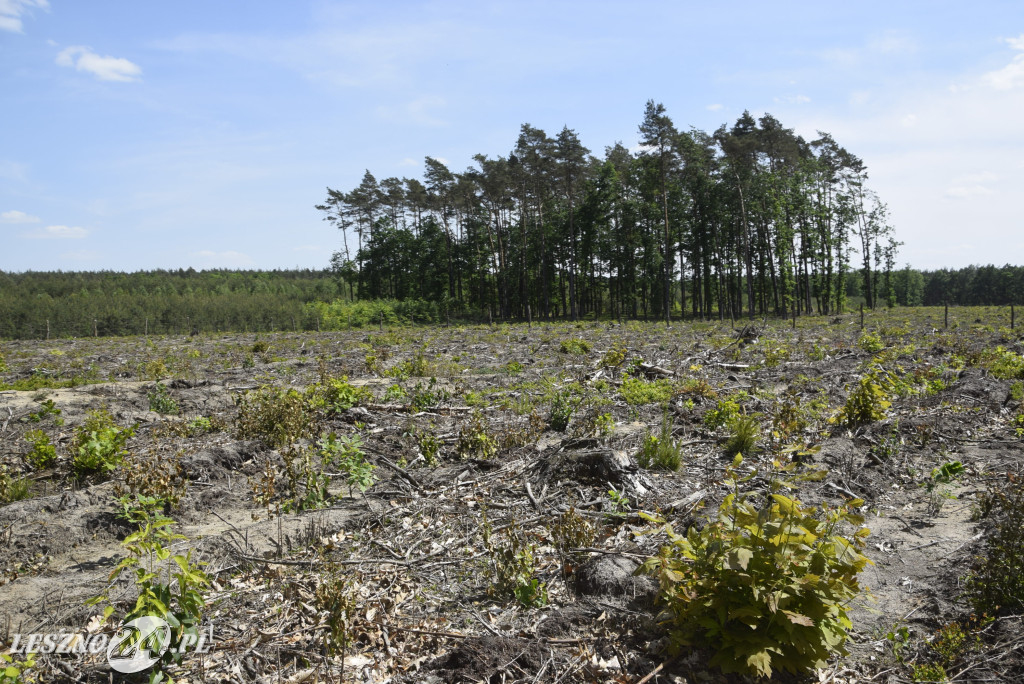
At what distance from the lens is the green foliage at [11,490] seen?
5707 millimetres

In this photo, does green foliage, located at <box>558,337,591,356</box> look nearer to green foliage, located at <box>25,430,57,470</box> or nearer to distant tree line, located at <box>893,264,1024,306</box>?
green foliage, located at <box>25,430,57,470</box>

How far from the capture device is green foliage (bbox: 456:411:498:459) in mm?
7160

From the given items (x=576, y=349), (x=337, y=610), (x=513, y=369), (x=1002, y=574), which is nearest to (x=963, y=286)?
(x=576, y=349)

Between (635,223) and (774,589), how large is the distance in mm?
48140

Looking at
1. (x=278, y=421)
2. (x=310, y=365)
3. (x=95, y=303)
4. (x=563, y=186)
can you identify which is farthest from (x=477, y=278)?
(x=278, y=421)

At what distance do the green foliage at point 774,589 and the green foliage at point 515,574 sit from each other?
1.16 meters

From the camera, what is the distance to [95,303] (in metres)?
47.9

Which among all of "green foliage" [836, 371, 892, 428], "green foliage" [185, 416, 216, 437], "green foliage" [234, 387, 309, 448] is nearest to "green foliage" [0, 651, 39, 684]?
"green foliage" [234, 387, 309, 448]

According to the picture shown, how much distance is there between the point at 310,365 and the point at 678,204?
38290 millimetres

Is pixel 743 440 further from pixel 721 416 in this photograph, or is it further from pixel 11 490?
pixel 11 490

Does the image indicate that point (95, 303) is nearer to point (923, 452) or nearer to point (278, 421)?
point (278, 421)

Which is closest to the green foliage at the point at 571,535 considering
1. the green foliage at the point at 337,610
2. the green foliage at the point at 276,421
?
the green foliage at the point at 337,610

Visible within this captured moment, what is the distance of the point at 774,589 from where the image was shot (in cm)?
296

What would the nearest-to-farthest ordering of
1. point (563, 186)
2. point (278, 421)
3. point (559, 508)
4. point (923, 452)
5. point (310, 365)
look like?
point (559, 508) < point (923, 452) < point (278, 421) < point (310, 365) < point (563, 186)
